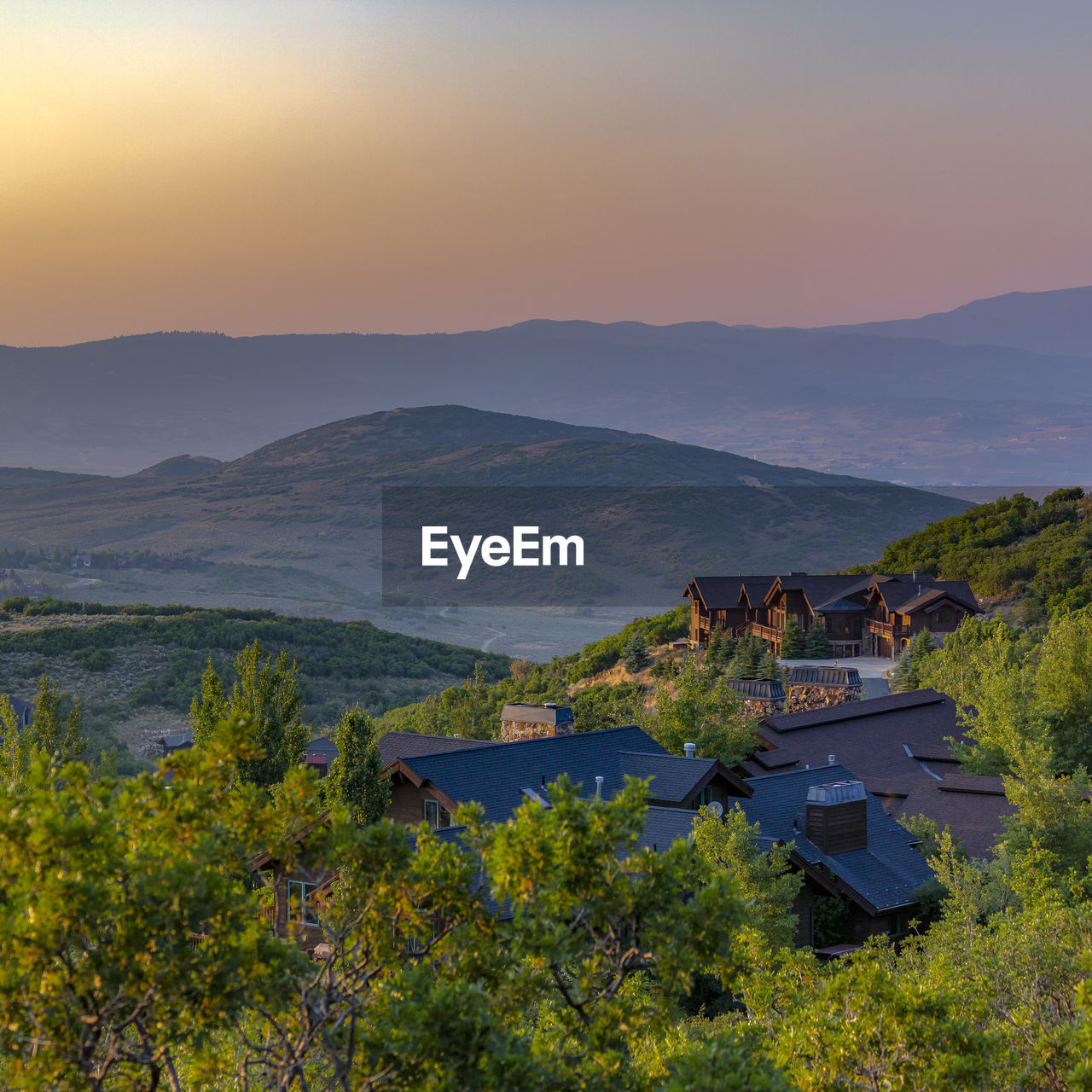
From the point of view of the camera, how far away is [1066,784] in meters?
26.4

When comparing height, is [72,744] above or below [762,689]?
above

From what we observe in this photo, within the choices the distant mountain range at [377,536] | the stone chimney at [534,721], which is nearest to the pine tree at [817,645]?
the stone chimney at [534,721]

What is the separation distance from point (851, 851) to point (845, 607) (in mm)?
40320

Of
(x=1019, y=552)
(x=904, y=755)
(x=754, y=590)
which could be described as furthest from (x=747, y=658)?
(x=1019, y=552)

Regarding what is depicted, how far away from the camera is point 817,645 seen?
208 feet

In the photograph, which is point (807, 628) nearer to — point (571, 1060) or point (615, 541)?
point (571, 1060)

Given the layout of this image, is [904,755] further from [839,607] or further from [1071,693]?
[839,607]

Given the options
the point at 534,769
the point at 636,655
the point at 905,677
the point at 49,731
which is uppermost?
the point at 534,769

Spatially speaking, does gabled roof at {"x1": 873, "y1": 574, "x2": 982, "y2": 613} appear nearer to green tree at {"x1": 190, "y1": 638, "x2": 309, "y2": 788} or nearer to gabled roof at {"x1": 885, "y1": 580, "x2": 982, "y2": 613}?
gabled roof at {"x1": 885, "y1": 580, "x2": 982, "y2": 613}

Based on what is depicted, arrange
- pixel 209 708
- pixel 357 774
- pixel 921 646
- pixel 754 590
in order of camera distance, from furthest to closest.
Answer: pixel 754 590, pixel 921 646, pixel 209 708, pixel 357 774

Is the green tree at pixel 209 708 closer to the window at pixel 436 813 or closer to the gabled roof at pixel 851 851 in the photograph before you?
the window at pixel 436 813

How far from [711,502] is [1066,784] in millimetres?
139154

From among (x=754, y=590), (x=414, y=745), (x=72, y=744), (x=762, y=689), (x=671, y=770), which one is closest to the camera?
(x=671, y=770)

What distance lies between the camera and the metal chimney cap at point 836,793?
2597 centimetres
